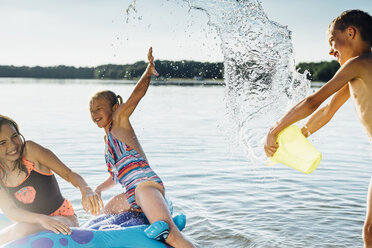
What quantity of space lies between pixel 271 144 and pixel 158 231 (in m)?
0.99

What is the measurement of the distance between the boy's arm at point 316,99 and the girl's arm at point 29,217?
1.51m

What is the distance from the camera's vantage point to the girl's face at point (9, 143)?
315cm

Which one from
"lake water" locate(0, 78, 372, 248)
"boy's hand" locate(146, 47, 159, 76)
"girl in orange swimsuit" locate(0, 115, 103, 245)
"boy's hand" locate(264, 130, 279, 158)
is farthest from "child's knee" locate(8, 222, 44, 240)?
"boy's hand" locate(264, 130, 279, 158)

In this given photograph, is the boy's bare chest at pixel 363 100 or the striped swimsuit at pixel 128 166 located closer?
the boy's bare chest at pixel 363 100

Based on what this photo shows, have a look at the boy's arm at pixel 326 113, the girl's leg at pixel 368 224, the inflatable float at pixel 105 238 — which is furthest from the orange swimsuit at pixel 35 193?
the girl's leg at pixel 368 224

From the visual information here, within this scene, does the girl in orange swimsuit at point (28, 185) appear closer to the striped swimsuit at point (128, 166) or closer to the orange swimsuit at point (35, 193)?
the orange swimsuit at point (35, 193)

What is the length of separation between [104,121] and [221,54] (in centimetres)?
174

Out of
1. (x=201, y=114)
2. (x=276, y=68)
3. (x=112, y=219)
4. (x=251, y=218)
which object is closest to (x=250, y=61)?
(x=276, y=68)

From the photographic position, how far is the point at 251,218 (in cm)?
452

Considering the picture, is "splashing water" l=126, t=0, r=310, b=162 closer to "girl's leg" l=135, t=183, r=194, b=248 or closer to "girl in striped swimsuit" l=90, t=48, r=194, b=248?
"girl in striped swimsuit" l=90, t=48, r=194, b=248

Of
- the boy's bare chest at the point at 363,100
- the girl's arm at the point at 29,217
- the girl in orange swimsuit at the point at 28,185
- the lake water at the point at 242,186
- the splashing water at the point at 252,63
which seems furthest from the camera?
the splashing water at the point at 252,63

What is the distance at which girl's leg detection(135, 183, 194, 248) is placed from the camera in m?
3.12

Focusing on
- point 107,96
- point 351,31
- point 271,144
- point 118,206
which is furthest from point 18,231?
point 351,31

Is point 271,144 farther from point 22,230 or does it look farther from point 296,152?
point 22,230
